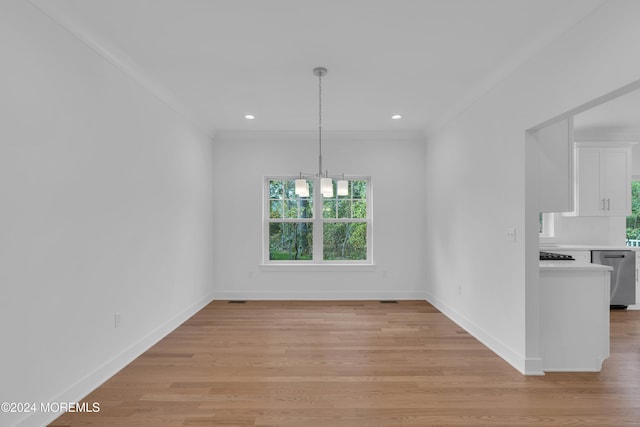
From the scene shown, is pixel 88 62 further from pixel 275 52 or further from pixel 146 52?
pixel 275 52

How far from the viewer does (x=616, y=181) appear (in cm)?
514

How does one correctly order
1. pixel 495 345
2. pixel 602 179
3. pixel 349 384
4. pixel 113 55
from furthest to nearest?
pixel 602 179 < pixel 495 345 < pixel 113 55 < pixel 349 384

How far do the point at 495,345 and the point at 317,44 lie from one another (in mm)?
3149

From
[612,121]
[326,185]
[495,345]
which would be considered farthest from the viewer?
[612,121]

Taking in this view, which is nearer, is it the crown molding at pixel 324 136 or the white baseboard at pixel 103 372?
the white baseboard at pixel 103 372

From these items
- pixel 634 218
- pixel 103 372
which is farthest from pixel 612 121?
pixel 103 372

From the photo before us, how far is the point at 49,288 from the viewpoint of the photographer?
7.05 feet

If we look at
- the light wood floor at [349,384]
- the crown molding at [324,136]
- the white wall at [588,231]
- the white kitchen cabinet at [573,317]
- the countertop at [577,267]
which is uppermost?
the crown molding at [324,136]

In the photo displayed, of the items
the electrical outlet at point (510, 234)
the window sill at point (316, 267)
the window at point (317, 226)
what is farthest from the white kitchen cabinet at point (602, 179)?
the window sill at point (316, 267)

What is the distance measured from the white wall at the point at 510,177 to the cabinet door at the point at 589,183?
224cm

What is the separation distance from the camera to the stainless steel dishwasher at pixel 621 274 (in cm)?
474

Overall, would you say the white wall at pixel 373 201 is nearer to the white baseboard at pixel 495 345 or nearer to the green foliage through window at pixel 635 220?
the white baseboard at pixel 495 345

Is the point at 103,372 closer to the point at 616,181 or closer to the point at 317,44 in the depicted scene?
the point at 317,44

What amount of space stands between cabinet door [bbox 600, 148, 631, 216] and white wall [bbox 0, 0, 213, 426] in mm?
6137
